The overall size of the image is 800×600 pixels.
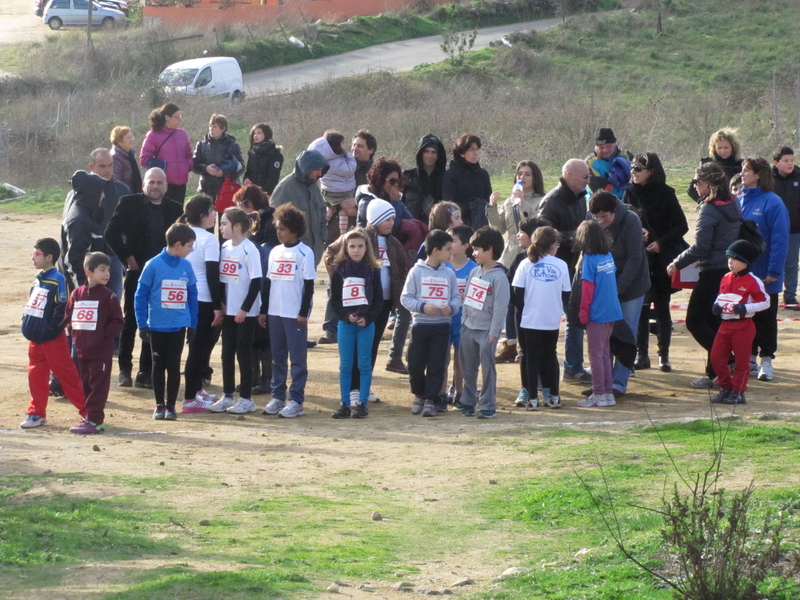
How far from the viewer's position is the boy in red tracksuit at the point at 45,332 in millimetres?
9414

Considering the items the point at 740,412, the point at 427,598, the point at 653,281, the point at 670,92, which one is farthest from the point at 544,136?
the point at 427,598

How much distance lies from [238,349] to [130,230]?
1.55m

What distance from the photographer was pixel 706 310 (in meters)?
10.5

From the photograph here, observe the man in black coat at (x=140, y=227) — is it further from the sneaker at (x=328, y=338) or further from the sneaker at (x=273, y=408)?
the sneaker at (x=328, y=338)

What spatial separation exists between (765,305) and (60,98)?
30.6 metres

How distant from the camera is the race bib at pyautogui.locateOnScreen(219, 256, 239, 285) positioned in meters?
9.94

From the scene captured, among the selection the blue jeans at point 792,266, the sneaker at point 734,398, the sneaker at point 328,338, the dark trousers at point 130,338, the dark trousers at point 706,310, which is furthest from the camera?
the blue jeans at point 792,266

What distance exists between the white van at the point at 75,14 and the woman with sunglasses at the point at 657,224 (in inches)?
1837

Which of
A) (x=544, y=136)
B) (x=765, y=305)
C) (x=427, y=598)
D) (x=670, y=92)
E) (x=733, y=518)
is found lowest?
(x=427, y=598)

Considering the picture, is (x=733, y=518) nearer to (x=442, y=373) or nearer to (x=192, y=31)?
(x=442, y=373)

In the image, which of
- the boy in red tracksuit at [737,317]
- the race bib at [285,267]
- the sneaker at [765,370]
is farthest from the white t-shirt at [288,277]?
the sneaker at [765,370]

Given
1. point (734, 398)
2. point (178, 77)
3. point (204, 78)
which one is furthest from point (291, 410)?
point (204, 78)

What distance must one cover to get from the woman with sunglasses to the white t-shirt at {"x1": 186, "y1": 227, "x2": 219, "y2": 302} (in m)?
3.97

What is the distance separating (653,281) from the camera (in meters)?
11.0
